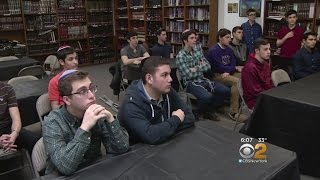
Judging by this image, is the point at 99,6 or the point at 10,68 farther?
the point at 99,6

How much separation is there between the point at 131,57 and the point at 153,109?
3.47 metres

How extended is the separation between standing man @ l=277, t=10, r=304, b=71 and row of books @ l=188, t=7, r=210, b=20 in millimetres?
1838

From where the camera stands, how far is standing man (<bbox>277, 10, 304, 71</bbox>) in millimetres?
4922

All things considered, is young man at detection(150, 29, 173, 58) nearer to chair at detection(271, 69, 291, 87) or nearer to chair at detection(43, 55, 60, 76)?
chair at detection(43, 55, 60, 76)

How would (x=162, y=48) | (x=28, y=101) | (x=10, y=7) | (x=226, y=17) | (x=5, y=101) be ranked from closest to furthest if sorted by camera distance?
Answer: (x=5, y=101) < (x=28, y=101) < (x=162, y=48) < (x=226, y=17) < (x=10, y=7)

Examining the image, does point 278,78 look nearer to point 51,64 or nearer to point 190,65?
point 190,65

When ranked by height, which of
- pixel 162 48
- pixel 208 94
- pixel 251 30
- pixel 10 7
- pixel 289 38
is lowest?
pixel 208 94

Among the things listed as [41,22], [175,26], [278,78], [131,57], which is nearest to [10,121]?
[278,78]

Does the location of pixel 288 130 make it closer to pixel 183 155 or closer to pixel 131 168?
pixel 183 155

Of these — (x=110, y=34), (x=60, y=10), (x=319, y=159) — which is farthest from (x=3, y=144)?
(x=110, y=34)

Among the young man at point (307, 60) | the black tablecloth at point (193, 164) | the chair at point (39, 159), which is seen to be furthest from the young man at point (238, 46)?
the chair at point (39, 159)

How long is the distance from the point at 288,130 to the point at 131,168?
5.91 ft

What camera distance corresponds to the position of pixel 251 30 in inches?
220

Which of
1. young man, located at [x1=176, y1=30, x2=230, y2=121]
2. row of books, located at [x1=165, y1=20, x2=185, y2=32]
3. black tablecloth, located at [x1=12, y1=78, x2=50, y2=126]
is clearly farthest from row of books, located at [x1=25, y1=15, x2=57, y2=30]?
young man, located at [x1=176, y1=30, x2=230, y2=121]
